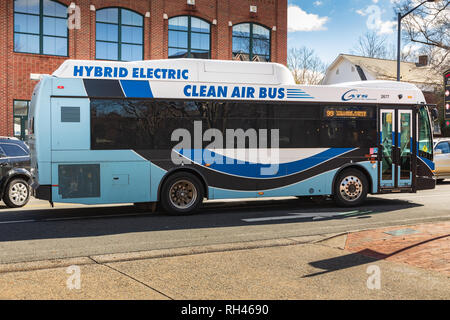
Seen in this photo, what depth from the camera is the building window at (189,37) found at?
27.9 metres

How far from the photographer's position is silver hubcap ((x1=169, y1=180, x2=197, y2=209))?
10984mm

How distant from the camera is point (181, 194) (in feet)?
36.2

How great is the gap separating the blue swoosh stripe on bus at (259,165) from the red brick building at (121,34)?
16328mm

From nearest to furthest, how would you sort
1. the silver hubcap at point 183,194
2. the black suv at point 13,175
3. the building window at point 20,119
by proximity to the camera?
the silver hubcap at point 183,194 → the black suv at point 13,175 → the building window at point 20,119

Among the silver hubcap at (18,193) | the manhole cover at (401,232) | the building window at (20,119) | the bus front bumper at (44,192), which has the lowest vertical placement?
the manhole cover at (401,232)

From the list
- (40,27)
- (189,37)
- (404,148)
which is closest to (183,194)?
(404,148)

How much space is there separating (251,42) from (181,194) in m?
20.7

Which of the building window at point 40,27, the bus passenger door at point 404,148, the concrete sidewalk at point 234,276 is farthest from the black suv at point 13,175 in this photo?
the building window at point 40,27

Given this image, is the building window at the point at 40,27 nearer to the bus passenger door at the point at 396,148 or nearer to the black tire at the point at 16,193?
the black tire at the point at 16,193

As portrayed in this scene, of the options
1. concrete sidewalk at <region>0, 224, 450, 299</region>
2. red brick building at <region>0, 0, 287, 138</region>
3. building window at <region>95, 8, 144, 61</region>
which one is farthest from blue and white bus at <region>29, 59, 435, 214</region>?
building window at <region>95, 8, 144, 61</region>

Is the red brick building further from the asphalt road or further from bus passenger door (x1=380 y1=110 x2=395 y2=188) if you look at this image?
bus passenger door (x1=380 y1=110 x2=395 y2=188)

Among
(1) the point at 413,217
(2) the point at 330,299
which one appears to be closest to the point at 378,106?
Result: (1) the point at 413,217

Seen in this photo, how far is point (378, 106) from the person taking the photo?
41.8 ft

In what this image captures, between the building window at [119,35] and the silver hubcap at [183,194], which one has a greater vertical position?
the building window at [119,35]
